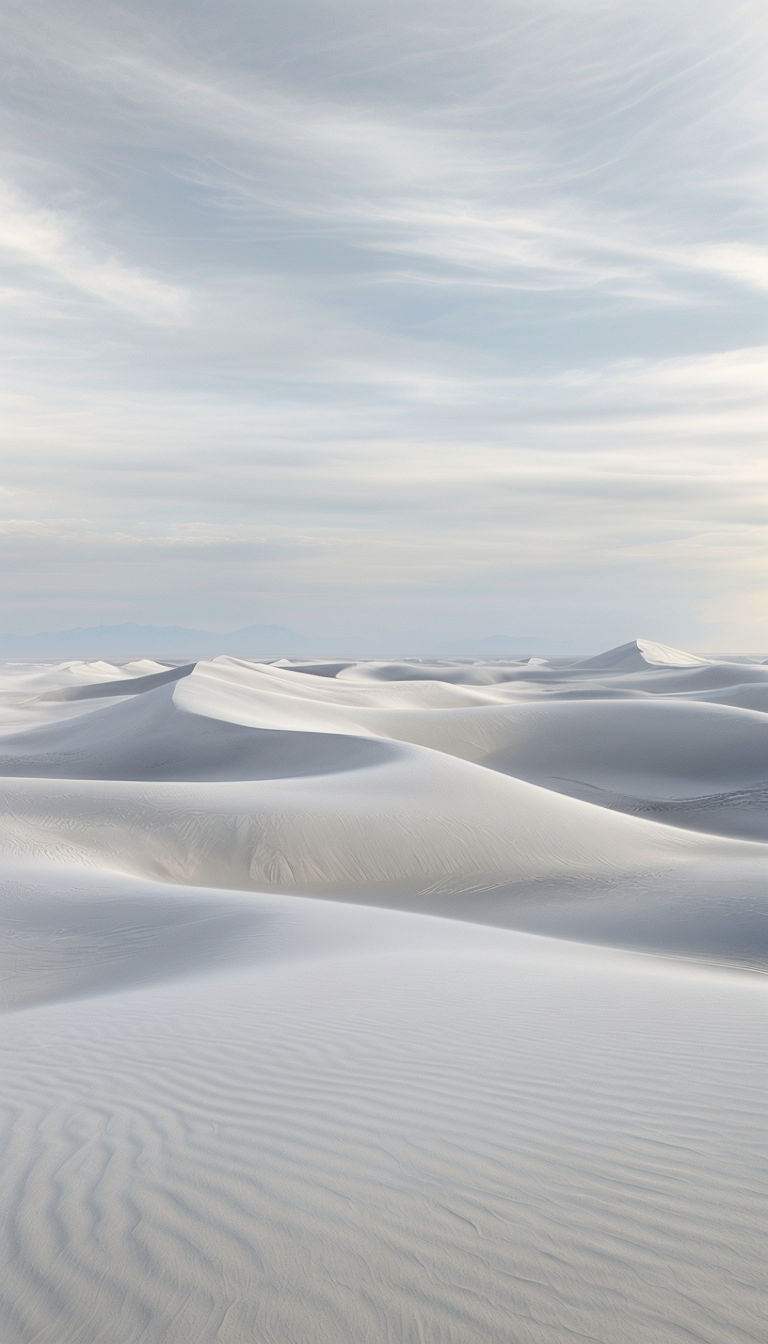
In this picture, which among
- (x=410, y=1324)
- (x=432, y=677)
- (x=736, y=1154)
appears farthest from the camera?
(x=432, y=677)

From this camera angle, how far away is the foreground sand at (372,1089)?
2.56 metres

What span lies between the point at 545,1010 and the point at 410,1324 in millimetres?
3213

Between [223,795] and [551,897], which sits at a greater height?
[223,795]

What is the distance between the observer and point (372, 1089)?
4.00 metres

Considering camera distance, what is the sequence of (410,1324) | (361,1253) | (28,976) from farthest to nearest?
(28,976)
(361,1253)
(410,1324)

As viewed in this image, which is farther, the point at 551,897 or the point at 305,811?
the point at 305,811

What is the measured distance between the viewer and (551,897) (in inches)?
509

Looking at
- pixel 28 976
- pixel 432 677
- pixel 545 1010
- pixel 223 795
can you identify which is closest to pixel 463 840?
pixel 223 795

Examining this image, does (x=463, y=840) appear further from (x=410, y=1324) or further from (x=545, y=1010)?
(x=410, y=1324)

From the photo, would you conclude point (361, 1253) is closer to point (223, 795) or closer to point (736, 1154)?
point (736, 1154)

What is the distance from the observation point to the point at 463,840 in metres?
14.5

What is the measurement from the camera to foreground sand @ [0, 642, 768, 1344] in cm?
256

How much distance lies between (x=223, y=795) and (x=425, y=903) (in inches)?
171

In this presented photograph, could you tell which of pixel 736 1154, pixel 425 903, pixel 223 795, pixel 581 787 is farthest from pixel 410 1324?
pixel 581 787
